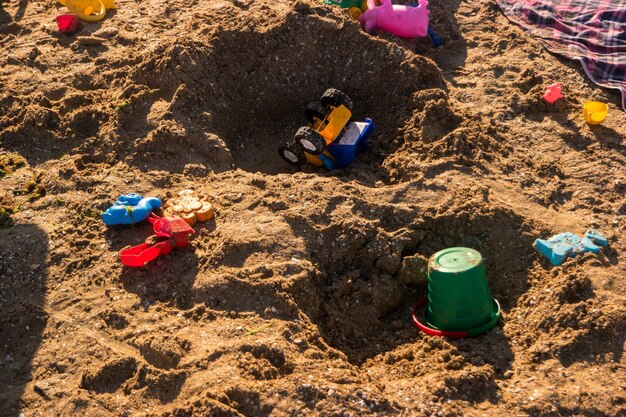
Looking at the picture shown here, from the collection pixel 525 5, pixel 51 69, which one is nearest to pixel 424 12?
pixel 525 5

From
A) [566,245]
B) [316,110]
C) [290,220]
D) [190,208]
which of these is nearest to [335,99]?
[316,110]

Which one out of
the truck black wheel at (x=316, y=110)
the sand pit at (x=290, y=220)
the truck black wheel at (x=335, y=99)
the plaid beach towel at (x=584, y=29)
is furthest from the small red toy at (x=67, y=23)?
the plaid beach towel at (x=584, y=29)

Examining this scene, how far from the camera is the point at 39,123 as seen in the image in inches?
181

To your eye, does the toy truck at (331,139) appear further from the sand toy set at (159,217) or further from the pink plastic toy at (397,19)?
the pink plastic toy at (397,19)

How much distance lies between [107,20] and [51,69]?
757 millimetres

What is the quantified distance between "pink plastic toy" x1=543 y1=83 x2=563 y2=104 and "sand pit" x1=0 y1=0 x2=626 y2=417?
6 cm

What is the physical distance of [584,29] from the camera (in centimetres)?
549

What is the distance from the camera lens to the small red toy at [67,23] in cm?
552

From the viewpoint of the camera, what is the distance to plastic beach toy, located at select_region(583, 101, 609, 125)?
15.2 feet

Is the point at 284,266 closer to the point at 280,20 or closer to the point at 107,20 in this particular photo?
the point at 280,20

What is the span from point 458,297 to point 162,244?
148 centimetres

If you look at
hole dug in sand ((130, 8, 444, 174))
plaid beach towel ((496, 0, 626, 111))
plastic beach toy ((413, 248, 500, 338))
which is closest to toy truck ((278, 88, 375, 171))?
hole dug in sand ((130, 8, 444, 174))

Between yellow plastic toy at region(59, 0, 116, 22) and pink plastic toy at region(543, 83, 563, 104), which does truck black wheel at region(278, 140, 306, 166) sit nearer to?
pink plastic toy at region(543, 83, 563, 104)

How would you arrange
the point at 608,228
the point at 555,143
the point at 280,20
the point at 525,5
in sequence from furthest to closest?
the point at 525,5, the point at 280,20, the point at 555,143, the point at 608,228
